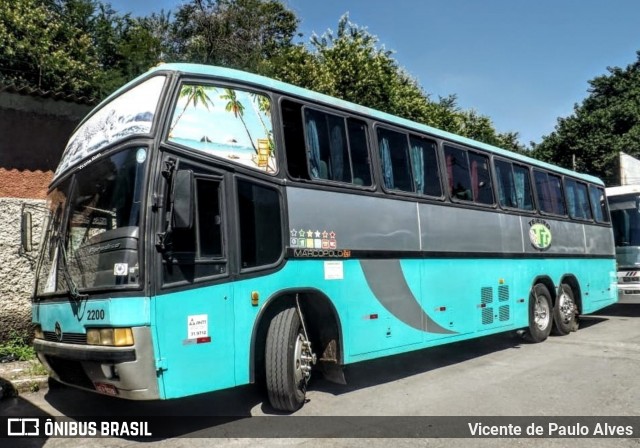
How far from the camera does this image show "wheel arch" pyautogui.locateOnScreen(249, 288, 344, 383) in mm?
5395

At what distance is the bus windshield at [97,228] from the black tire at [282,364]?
5.12ft

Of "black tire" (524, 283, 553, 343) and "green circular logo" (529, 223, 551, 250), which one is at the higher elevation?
"green circular logo" (529, 223, 551, 250)

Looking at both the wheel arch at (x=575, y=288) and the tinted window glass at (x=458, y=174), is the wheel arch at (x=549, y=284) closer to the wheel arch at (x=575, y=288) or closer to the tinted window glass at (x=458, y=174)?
the wheel arch at (x=575, y=288)

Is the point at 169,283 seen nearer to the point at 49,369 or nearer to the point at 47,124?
the point at 49,369

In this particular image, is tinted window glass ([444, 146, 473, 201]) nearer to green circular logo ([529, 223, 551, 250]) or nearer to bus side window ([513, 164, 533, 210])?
bus side window ([513, 164, 533, 210])

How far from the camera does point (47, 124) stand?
9.95 m

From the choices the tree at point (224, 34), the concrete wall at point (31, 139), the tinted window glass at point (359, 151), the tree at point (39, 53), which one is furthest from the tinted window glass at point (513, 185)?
the tree at point (39, 53)

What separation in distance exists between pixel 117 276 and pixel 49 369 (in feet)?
5.30

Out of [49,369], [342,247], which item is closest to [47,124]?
[49,369]

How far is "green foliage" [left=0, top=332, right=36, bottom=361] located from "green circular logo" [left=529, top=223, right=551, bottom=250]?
26.5ft

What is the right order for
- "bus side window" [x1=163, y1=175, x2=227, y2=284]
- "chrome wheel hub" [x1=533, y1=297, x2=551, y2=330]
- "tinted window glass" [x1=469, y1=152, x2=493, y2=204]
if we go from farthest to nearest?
"chrome wheel hub" [x1=533, y1=297, x2=551, y2=330] → "tinted window glass" [x1=469, y1=152, x2=493, y2=204] → "bus side window" [x1=163, y1=175, x2=227, y2=284]

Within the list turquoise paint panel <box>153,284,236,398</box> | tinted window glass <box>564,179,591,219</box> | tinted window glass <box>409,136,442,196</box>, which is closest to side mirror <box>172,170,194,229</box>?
turquoise paint panel <box>153,284,236,398</box>

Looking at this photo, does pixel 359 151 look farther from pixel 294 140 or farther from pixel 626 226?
pixel 626 226

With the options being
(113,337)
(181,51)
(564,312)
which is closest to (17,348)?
(113,337)
